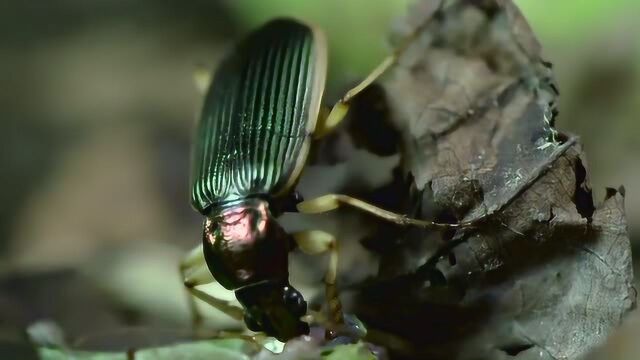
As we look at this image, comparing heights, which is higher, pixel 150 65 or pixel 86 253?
pixel 150 65

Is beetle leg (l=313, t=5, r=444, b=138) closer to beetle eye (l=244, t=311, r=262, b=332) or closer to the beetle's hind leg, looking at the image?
the beetle's hind leg

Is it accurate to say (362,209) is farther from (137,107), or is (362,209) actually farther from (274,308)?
(137,107)

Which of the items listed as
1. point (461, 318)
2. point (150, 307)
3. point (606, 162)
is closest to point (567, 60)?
point (606, 162)

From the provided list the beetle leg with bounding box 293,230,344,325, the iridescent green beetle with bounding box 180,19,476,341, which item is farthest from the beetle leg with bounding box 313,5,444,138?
the beetle leg with bounding box 293,230,344,325

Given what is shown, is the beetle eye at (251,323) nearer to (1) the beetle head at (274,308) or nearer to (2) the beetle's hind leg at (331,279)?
(1) the beetle head at (274,308)

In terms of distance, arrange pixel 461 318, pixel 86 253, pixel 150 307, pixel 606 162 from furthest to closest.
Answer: pixel 86 253, pixel 150 307, pixel 606 162, pixel 461 318

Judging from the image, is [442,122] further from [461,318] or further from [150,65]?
[150,65]

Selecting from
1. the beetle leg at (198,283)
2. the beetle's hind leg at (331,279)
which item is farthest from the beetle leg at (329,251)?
the beetle leg at (198,283)
